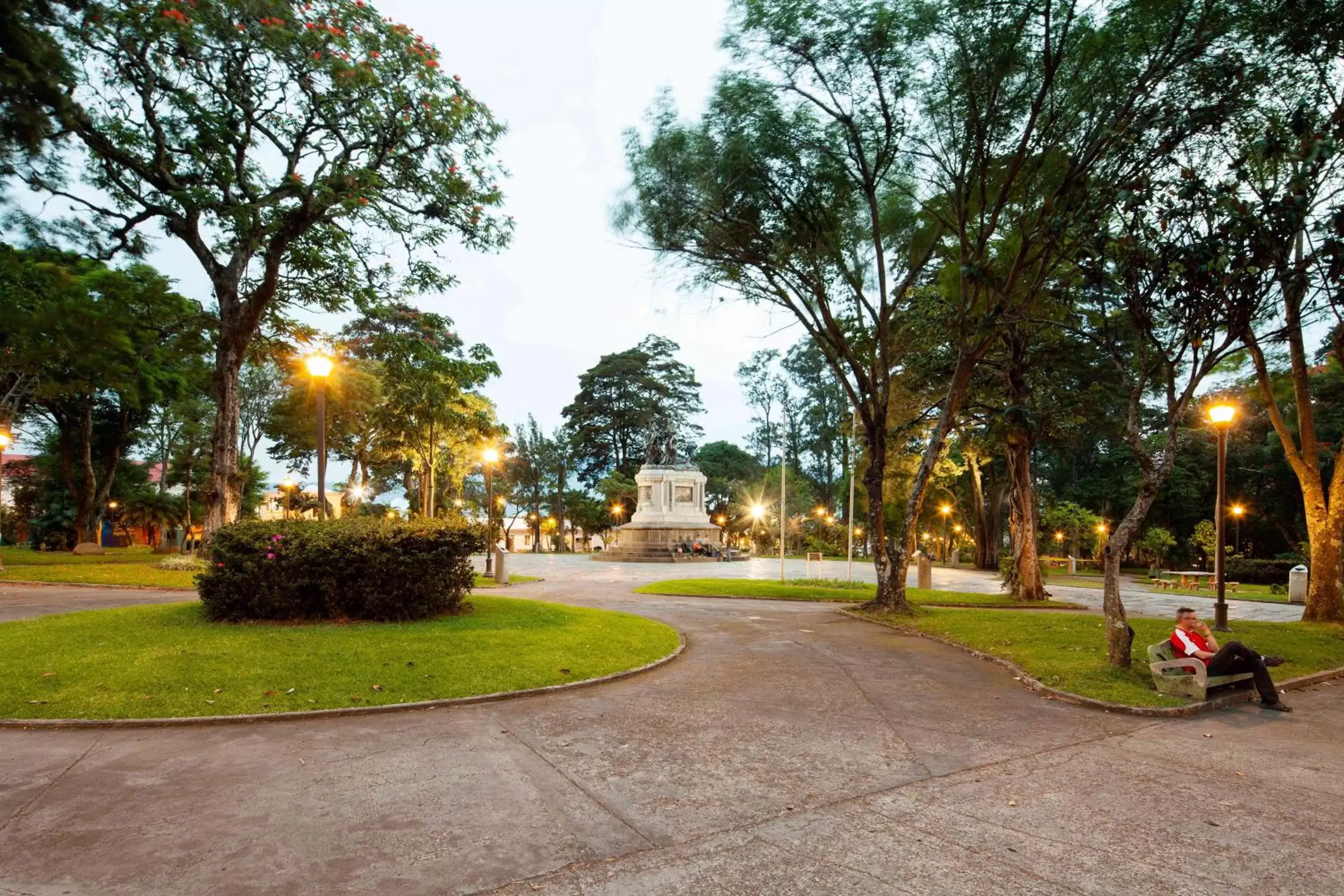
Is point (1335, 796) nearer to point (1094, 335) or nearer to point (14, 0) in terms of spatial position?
point (1094, 335)

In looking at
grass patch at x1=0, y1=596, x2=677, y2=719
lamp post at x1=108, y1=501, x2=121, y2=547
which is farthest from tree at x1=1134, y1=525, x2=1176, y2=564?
lamp post at x1=108, y1=501, x2=121, y2=547

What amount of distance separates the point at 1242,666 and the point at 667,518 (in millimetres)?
34675

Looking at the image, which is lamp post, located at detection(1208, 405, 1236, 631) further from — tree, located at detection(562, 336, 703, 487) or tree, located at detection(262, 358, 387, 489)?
tree, located at detection(562, 336, 703, 487)

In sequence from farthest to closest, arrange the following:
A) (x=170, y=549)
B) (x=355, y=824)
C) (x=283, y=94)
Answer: (x=170, y=549)
(x=283, y=94)
(x=355, y=824)

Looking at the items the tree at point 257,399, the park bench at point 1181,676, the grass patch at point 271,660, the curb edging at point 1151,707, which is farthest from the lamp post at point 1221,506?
the tree at point 257,399

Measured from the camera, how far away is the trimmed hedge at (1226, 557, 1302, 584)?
30.2 meters

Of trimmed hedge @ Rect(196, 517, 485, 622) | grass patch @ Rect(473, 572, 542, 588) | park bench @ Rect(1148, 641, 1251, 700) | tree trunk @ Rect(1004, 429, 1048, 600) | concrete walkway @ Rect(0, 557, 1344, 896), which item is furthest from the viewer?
grass patch @ Rect(473, 572, 542, 588)

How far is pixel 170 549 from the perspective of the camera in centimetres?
4066

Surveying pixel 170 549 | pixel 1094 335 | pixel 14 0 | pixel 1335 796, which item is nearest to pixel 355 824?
pixel 1335 796

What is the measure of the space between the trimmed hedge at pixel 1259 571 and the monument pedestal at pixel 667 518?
24.6 meters

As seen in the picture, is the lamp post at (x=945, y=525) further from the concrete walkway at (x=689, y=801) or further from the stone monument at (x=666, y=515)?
the concrete walkway at (x=689, y=801)

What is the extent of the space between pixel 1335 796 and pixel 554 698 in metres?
6.65

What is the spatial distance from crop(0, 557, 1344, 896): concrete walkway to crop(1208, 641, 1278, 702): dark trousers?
1.42 ft

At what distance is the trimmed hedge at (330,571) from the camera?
1038cm
